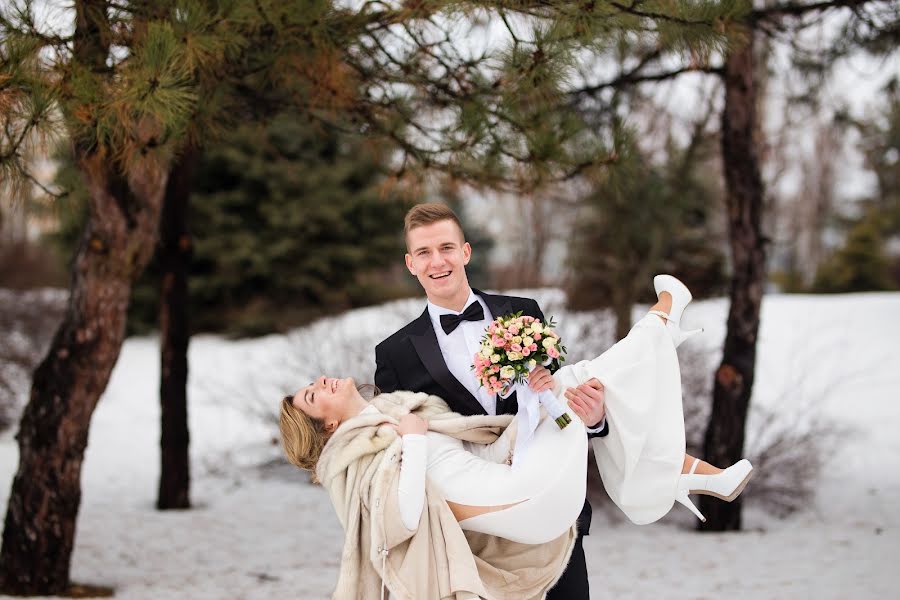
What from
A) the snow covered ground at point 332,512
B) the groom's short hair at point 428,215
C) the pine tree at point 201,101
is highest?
the pine tree at point 201,101

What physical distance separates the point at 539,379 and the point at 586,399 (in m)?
0.21

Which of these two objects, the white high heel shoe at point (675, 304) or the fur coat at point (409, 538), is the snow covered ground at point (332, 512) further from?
the white high heel shoe at point (675, 304)

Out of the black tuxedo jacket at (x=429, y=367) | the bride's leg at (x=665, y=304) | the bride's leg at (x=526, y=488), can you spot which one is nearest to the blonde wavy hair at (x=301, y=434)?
the black tuxedo jacket at (x=429, y=367)

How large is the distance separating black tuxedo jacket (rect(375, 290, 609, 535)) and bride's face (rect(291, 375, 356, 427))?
190 millimetres

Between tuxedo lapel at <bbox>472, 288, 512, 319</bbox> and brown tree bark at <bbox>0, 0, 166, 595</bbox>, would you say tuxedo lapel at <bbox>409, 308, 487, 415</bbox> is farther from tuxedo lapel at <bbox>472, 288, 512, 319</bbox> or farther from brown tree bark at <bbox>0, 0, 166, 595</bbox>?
brown tree bark at <bbox>0, 0, 166, 595</bbox>

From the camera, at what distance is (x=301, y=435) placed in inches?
104

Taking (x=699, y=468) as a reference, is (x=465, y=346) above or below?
above

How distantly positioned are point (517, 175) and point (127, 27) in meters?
1.91

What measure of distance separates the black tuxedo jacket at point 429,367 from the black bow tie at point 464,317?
48 millimetres

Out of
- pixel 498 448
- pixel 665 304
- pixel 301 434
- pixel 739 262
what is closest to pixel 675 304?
pixel 665 304

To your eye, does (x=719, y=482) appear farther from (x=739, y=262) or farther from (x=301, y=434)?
(x=739, y=262)

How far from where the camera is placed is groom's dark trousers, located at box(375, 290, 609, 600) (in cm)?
269

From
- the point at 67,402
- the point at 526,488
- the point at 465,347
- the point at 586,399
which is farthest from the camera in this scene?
the point at 67,402

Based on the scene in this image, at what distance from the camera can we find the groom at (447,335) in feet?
8.78
